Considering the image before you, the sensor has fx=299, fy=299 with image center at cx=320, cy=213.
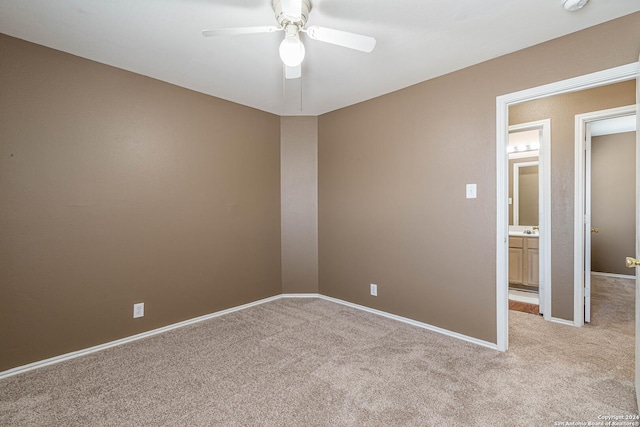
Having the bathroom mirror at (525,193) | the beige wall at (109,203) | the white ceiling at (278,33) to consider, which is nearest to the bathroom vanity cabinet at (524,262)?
the bathroom mirror at (525,193)

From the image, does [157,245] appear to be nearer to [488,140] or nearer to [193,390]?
[193,390]

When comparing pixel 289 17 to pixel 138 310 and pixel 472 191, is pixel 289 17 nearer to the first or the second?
pixel 472 191

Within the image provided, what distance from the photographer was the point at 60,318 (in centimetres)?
226

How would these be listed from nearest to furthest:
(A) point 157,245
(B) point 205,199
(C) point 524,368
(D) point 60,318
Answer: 1. (C) point 524,368
2. (D) point 60,318
3. (A) point 157,245
4. (B) point 205,199

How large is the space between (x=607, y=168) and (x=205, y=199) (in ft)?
21.5

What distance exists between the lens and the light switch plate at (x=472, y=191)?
255cm

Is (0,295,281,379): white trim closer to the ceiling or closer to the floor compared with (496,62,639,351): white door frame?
closer to the floor

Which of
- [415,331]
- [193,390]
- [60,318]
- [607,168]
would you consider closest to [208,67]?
[60,318]

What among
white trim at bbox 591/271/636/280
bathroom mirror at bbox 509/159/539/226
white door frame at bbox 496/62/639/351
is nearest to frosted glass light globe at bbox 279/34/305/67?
white door frame at bbox 496/62/639/351

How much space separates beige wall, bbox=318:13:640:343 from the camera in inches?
89.3

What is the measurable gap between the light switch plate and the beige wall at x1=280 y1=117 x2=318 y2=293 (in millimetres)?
1880

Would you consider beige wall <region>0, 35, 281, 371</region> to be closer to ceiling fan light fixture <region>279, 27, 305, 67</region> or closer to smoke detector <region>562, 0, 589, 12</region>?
ceiling fan light fixture <region>279, 27, 305, 67</region>

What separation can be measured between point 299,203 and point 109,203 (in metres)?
2.06

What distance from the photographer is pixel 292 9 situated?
4.89 ft
